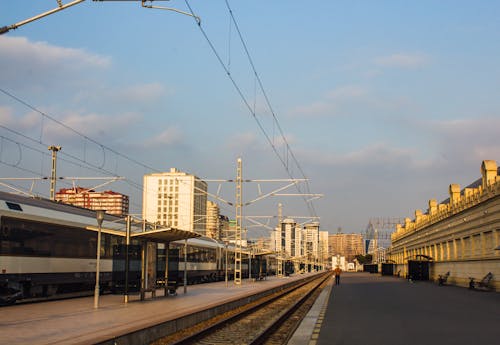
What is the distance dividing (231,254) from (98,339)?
46.6 metres

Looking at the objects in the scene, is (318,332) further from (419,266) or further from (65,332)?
(419,266)

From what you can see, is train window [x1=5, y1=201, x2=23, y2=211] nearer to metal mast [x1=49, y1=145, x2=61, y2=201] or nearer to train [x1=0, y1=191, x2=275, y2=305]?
train [x1=0, y1=191, x2=275, y2=305]

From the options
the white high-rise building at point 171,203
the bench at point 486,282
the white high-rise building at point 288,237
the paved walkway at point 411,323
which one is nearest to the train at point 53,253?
the paved walkway at point 411,323

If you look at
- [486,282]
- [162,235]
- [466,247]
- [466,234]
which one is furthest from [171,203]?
[162,235]

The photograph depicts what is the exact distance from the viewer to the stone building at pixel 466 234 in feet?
110

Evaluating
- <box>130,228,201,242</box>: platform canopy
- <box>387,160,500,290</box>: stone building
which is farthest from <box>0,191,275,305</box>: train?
<box>387,160,500,290</box>: stone building

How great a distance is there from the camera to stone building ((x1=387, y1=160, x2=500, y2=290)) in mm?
33447

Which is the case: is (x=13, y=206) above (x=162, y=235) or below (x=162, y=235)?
above

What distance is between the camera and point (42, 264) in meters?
21.3

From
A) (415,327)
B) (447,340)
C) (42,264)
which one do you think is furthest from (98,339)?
(42,264)

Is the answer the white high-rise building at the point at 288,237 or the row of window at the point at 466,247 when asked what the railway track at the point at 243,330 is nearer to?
the row of window at the point at 466,247

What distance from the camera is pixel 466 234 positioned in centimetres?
4022

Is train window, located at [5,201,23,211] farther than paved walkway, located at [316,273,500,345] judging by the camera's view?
Yes

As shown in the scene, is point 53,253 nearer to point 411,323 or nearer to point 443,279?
point 411,323
